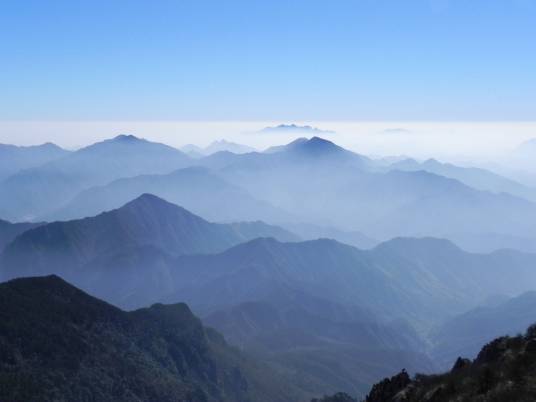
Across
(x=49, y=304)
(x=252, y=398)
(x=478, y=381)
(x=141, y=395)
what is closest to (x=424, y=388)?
(x=478, y=381)

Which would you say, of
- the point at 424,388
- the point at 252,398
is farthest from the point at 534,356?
the point at 252,398

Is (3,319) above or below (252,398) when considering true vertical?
above

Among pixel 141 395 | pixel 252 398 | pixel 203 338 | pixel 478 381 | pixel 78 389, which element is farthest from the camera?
pixel 203 338

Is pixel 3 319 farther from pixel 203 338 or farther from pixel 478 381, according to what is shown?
pixel 478 381

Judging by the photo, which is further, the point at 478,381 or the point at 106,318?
the point at 106,318

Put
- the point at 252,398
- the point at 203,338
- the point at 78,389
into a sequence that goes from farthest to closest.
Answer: the point at 203,338 < the point at 252,398 < the point at 78,389

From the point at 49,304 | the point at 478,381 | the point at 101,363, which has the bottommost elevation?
the point at 101,363
